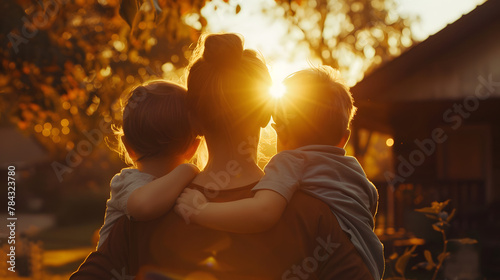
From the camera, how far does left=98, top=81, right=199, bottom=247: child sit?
6.64ft

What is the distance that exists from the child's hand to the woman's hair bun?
0.42 metres

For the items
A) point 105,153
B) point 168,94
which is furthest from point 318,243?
point 105,153

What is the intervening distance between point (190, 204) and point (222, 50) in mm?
490

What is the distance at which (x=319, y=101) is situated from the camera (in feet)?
6.73

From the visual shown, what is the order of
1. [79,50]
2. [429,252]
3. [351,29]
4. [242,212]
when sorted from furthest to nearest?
1. [351,29]
2. [79,50]
3. [429,252]
4. [242,212]

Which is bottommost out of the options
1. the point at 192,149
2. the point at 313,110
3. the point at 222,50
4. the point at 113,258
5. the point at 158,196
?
the point at 113,258

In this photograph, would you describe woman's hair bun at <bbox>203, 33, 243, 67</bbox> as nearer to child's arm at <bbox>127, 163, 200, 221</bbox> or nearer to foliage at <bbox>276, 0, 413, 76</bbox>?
child's arm at <bbox>127, 163, 200, 221</bbox>

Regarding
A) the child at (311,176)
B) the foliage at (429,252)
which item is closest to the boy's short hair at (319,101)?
the child at (311,176)

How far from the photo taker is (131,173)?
2.20m

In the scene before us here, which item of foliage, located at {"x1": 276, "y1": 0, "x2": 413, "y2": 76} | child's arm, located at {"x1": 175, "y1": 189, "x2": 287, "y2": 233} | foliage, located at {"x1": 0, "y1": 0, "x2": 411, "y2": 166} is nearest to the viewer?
child's arm, located at {"x1": 175, "y1": 189, "x2": 287, "y2": 233}

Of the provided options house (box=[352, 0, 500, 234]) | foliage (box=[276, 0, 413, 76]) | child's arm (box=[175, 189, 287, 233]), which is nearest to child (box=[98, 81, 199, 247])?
child's arm (box=[175, 189, 287, 233])

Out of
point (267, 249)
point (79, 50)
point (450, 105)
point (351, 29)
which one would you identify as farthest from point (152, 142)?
point (351, 29)

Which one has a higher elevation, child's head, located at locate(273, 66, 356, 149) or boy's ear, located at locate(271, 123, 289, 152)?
child's head, located at locate(273, 66, 356, 149)

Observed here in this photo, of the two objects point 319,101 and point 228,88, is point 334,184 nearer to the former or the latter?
point 319,101
